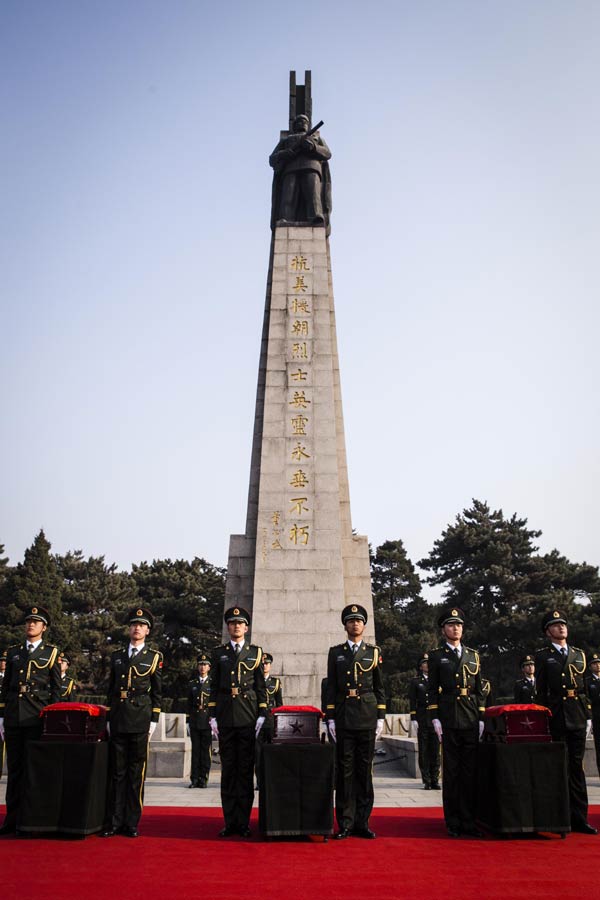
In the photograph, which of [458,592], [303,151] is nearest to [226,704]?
[303,151]

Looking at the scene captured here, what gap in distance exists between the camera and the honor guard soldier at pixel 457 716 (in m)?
5.50

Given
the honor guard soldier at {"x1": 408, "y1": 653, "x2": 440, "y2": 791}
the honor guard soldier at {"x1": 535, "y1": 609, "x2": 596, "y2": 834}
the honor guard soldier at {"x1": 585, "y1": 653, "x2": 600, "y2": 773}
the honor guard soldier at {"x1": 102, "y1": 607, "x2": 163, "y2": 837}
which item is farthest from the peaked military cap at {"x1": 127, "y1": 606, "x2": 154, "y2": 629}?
the honor guard soldier at {"x1": 585, "y1": 653, "x2": 600, "y2": 773}

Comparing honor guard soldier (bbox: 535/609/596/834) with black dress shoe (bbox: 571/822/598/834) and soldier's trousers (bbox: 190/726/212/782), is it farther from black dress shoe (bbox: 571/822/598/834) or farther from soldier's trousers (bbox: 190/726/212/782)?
soldier's trousers (bbox: 190/726/212/782)

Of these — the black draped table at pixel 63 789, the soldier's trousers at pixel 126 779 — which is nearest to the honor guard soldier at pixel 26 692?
the black draped table at pixel 63 789

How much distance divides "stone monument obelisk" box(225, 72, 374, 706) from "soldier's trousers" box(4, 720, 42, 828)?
21.0ft

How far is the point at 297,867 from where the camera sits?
14.3 ft

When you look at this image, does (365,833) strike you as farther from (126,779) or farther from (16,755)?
(16,755)

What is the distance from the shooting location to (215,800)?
7.79 meters

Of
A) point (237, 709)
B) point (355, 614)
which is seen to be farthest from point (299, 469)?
point (237, 709)

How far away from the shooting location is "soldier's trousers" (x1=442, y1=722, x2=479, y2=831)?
5469mm

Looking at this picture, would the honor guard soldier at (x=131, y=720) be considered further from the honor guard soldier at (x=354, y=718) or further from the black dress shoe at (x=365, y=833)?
the black dress shoe at (x=365, y=833)

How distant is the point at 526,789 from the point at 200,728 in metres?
5.24

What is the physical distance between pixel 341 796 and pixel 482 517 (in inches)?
1159

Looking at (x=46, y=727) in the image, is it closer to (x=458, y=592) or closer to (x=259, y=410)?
(x=259, y=410)
